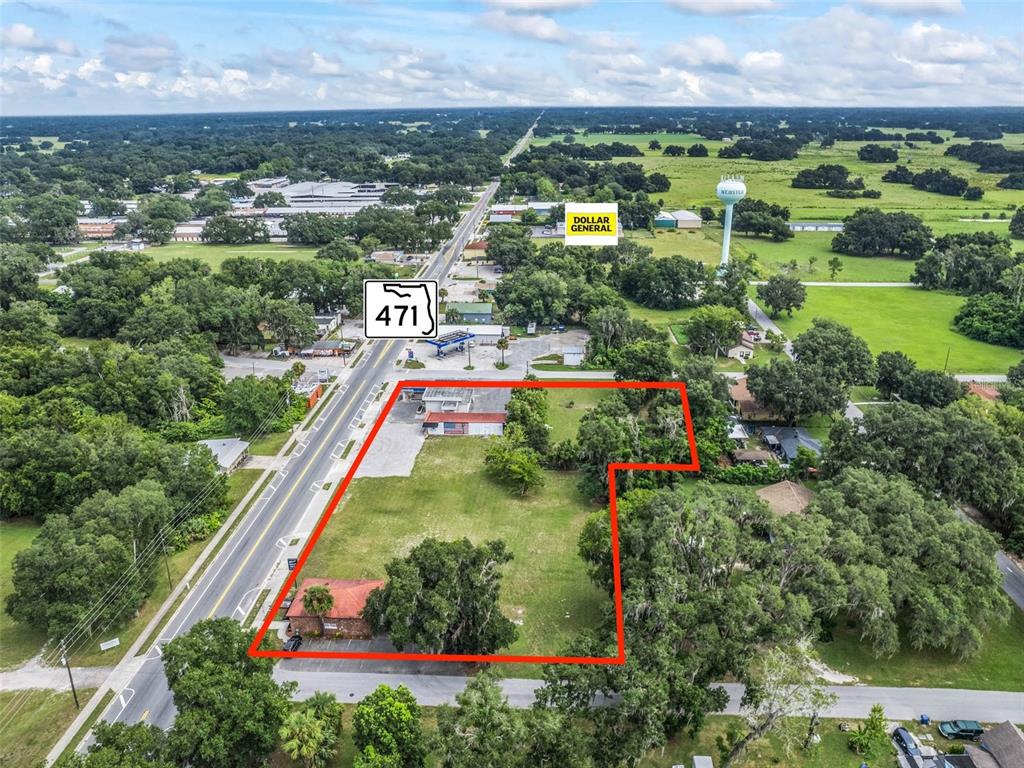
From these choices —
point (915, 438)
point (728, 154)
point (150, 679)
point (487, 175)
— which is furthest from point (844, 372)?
point (728, 154)

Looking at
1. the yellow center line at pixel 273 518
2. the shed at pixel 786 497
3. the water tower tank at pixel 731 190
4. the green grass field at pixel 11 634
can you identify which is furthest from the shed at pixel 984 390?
the green grass field at pixel 11 634

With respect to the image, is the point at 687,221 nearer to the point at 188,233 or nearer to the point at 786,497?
the point at 188,233

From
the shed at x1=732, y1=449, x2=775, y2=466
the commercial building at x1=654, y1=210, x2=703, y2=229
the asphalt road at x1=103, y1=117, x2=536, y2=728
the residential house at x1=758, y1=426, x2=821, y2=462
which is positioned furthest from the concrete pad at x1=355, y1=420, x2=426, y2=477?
the commercial building at x1=654, y1=210, x2=703, y2=229

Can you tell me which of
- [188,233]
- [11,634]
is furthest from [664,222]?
[11,634]

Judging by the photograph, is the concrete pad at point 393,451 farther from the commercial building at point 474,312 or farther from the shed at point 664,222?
the shed at point 664,222

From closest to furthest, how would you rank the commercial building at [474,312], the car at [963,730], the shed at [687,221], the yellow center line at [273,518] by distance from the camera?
1. the car at [963,730]
2. the yellow center line at [273,518]
3. the commercial building at [474,312]
4. the shed at [687,221]

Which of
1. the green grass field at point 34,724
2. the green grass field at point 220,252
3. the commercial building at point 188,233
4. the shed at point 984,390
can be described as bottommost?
the green grass field at point 34,724

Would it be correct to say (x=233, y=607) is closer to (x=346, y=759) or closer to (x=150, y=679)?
(x=150, y=679)
